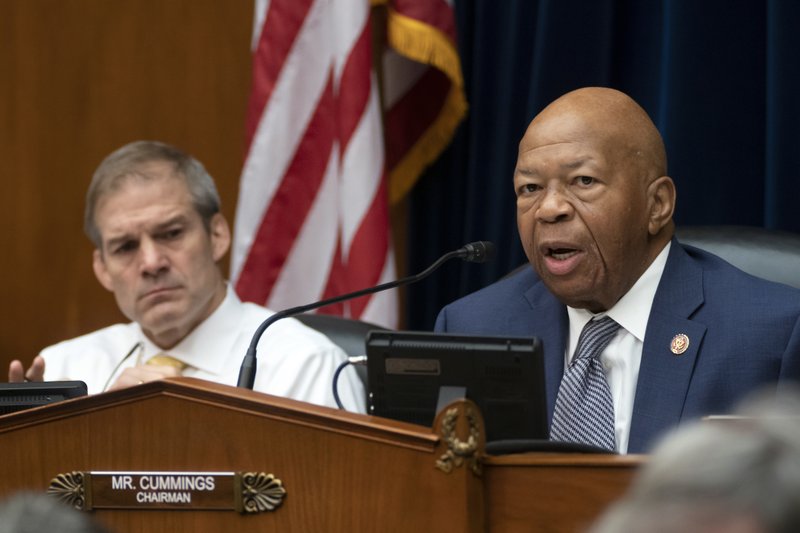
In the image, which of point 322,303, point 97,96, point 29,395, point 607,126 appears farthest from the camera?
point 97,96

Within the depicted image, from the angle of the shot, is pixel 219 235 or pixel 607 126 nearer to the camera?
pixel 607 126

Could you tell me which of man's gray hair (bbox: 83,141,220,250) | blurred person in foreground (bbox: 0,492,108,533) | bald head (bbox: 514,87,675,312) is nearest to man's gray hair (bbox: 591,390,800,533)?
blurred person in foreground (bbox: 0,492,108,533)

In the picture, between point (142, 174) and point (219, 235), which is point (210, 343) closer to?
point (219, 235)

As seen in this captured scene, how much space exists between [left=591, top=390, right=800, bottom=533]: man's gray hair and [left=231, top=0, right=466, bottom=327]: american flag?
332cm

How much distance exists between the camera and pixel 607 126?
2689 mm

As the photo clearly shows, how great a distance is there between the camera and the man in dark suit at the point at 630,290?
8.21 ft

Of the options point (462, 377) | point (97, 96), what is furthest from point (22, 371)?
point (97, 96)

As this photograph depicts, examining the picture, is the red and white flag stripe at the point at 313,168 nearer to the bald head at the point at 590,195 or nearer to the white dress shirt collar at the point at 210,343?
the white dress shirt collar at the point at 210,343

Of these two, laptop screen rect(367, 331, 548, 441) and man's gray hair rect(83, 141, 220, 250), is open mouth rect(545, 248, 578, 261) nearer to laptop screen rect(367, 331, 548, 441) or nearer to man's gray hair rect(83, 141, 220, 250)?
laptop screen rect(367, 331, 548, 441)

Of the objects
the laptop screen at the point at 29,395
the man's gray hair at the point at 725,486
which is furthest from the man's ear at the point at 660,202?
the man's gray hair at the point at 725,486

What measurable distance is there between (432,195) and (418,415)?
2427 millimetres

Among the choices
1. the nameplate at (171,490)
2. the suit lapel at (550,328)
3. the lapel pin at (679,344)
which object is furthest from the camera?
the suit lapel at (550,328)

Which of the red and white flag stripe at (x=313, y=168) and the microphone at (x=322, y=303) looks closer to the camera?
the microphone at (x=322, y=303)

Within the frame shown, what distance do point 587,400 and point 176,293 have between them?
1.20 meters
